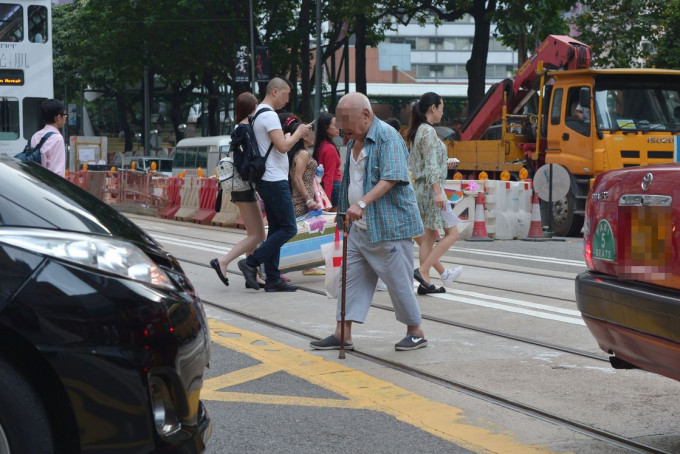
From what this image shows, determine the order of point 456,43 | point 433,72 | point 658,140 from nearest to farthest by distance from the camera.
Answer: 1. point 658,140
2. point 456,43
3. point 433,72

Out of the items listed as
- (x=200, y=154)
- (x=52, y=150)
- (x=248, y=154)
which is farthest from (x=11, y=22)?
(x=200, y=154)

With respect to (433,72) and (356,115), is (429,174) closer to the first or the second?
(356,115)

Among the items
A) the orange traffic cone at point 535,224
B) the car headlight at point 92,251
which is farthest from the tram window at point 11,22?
the car headlight at point 92,251

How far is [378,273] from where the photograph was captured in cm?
659

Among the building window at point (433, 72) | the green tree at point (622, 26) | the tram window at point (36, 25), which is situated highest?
the building window at point (433, 72)

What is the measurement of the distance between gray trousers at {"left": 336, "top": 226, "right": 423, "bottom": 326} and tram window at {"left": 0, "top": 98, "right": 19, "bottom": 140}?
1356 cm

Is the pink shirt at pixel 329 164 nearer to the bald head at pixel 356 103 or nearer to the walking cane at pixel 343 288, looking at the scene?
the bald head at pixel 356 103

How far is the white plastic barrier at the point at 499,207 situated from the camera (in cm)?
1677

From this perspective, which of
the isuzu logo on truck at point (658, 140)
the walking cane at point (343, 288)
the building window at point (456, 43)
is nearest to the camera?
the walking cane at point (343, 288)

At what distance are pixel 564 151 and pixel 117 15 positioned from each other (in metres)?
28.6

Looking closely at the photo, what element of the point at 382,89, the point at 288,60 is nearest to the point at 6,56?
the point at 288,60

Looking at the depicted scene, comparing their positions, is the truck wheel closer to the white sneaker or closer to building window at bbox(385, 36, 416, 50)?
Result: the white sneaker

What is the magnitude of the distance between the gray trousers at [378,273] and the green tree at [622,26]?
2672cm

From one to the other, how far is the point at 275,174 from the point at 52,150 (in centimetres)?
190
